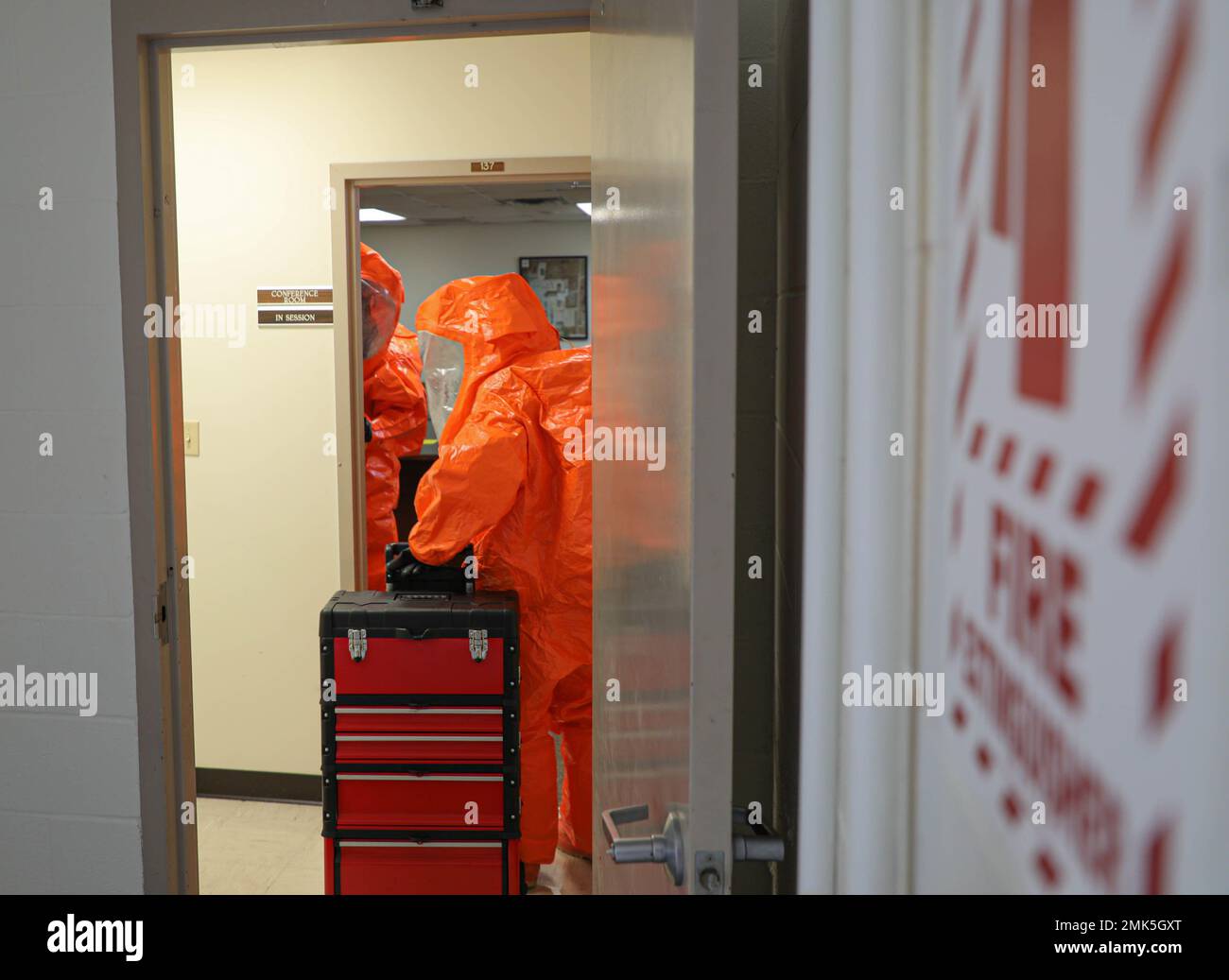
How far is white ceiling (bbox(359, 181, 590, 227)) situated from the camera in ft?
22.0

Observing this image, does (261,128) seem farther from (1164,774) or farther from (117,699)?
(1164,774)

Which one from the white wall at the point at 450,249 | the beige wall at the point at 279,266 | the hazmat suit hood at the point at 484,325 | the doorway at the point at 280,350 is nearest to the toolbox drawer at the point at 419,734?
the hazmat suit hood at the point at 484,325

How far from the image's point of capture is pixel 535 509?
101 inches

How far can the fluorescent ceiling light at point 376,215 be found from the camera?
7.85 metres

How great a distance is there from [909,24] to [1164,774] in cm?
54

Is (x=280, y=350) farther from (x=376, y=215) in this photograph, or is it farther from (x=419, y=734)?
(x=376, y=215)

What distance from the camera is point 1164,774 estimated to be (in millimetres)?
328

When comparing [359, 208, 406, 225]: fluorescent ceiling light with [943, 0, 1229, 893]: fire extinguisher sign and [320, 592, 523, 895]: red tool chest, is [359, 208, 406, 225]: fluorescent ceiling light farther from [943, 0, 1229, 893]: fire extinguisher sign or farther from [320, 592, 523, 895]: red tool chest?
[943, 0, 1229, 893]: fire extinguisher sign

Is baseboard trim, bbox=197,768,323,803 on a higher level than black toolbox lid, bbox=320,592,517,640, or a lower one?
lower

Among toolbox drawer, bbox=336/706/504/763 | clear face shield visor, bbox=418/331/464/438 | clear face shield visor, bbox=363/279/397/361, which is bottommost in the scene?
toolbox drawer, bbox=336/706/504/763

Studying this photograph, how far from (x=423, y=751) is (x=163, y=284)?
3.91ft

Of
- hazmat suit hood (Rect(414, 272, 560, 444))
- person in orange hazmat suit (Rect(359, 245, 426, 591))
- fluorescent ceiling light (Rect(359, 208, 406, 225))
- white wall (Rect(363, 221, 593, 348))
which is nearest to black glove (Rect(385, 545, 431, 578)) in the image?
hazmat suit hood (Rect(414, 272, 560, 444))

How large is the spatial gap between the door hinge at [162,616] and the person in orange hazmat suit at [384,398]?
1.52 meters

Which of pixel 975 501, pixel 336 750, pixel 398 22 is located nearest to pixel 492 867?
pixel 336 750
